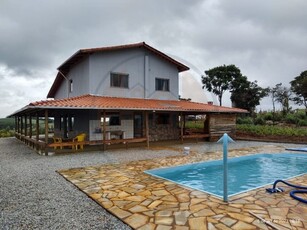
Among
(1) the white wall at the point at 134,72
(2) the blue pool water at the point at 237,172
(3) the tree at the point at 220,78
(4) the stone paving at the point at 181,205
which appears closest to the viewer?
(4) the stone paving at the point at 181,205

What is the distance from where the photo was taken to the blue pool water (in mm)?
7387

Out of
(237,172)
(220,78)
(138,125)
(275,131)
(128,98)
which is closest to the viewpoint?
(237,172)

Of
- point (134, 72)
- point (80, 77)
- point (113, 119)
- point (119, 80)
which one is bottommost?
point (113, 119)

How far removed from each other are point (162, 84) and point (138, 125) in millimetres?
4172

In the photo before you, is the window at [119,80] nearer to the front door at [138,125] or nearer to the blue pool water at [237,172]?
the front door at [138,125]

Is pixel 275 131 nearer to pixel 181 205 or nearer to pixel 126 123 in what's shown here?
pixel 126 123

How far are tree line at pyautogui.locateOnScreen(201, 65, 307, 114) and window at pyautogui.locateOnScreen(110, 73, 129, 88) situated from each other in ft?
72.7

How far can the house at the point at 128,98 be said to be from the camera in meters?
15.9

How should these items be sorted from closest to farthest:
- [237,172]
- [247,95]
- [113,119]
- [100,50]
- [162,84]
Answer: [237,172] → [100,50] → [113,119] → [162,84] → [247,95]

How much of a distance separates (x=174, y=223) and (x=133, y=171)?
14.0ft

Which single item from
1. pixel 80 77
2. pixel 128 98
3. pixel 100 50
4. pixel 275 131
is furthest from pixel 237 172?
pixel 80 77

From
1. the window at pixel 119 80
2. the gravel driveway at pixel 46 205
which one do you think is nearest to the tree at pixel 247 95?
the window at pixel 119 80

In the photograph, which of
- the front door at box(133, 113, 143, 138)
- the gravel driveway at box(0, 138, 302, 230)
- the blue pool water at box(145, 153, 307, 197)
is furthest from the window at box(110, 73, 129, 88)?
the gravel driveway at box(0, 138, 302, 230)

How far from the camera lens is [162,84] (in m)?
19.6
